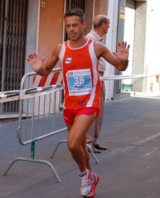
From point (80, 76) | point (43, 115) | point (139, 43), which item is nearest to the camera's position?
point (80, 76)

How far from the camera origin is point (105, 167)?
27.7 feet

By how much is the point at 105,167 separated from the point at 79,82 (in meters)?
2.24

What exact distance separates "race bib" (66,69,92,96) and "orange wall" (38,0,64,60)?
7189mm

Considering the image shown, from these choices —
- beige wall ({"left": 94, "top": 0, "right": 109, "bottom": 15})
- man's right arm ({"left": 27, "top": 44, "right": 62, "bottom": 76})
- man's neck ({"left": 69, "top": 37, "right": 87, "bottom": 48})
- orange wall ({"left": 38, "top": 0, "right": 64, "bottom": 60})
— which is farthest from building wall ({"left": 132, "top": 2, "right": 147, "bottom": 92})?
man's neck ({"left": 69, "top": 37, "right": 87, "bottom": 48})

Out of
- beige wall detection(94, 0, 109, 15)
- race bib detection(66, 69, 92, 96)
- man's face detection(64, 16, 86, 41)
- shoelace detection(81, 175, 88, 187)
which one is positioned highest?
beige wall detection(94, 0, 109, 15)

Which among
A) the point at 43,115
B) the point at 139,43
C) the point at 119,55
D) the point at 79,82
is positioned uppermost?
the point at 139,43

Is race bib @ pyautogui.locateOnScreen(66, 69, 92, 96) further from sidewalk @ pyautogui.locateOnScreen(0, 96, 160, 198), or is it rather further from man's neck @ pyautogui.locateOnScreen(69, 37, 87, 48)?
sidewalk @ pyautogui.locateOnScreen(0, 96, 160, 198)

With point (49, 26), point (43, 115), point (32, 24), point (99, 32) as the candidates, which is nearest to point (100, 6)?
point (49, 26)

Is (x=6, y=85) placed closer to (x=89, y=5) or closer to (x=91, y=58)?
(x=89, y=5)

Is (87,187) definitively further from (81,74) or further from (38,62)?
(38,62)

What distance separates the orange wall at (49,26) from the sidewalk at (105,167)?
225 centimetres

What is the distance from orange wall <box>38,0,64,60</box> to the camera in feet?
44.9

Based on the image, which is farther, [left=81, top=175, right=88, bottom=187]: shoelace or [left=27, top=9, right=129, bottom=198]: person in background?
[left=81, top=175, right=88, bottom=187]: shoelace

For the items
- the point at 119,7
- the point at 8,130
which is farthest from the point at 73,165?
the point at 119,7
